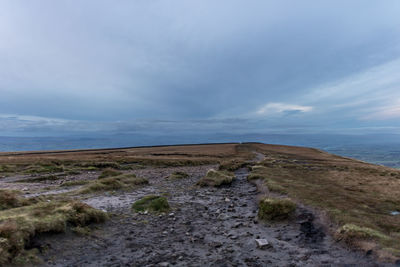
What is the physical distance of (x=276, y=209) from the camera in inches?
501

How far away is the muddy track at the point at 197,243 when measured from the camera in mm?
7891

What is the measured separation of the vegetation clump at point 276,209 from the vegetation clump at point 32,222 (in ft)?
29.4

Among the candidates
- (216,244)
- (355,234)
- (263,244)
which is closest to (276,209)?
(263,244)

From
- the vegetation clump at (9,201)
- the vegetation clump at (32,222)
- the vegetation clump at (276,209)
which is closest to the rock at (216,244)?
the vegetation clump at (276,209)

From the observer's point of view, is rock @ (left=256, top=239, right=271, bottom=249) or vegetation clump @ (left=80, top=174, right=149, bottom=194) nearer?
rock @ (left=256, top=239, right=271, bottom=249)

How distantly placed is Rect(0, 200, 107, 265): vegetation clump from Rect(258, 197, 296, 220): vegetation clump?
8.95 meters

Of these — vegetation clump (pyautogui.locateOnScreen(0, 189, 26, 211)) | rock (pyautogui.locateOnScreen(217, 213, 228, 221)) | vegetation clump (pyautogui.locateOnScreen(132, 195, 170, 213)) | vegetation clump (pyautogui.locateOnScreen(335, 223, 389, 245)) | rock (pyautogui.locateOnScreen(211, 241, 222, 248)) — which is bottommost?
rock (pyautogui.locateOnScreen(217, 213, 228, 221))

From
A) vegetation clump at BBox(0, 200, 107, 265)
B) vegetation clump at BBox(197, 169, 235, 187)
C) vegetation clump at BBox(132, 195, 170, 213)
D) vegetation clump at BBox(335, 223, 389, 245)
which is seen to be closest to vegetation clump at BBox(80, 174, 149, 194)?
vegetation clump at BBox(197, 169, 235, 187)

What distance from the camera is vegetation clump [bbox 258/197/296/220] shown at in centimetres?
1248

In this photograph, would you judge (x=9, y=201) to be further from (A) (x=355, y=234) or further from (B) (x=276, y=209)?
(A) (x=355, y=234)

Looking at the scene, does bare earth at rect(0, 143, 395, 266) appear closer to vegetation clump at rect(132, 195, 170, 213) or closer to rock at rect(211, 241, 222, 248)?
rock at rect(211, 241, 222, 248)

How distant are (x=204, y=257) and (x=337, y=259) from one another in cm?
483

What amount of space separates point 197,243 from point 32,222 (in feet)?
22.2

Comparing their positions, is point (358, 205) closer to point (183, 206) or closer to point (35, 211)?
point (183, 206)
